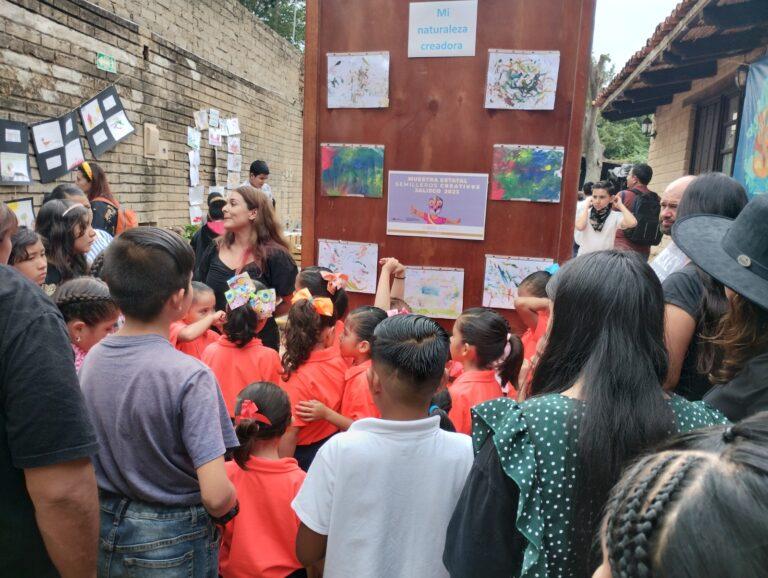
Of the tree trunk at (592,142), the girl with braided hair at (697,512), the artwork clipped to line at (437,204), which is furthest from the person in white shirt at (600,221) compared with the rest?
the tree trunk at (592,142)

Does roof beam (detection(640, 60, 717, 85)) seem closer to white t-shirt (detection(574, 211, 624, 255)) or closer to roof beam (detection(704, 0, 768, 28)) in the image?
roof beam (detection(704, 0, 768, 28))

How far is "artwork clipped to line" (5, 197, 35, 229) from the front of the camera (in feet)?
17.6

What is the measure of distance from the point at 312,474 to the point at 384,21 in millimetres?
2361

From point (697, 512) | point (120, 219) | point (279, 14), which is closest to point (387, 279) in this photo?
point (697, 512)

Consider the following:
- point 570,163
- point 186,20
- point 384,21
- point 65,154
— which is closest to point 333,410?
point 570,163

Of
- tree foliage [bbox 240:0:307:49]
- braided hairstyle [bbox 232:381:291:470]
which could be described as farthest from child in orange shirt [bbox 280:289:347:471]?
tree foliage [bbox 240:0:307:49]

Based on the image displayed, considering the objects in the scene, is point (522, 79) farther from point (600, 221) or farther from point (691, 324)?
point (600, 221)

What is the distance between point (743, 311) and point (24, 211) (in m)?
6.00

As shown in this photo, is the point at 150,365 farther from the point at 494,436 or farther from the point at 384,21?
the point at 384,21

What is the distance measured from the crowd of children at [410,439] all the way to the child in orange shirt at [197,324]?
0.24 m

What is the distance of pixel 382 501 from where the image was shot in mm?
1534

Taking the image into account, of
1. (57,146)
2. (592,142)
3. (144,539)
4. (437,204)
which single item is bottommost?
(144,539)

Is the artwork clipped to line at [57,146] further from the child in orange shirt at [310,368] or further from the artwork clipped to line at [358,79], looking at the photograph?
the child in orange shirt at [310,368]

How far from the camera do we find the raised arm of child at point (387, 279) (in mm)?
3043
